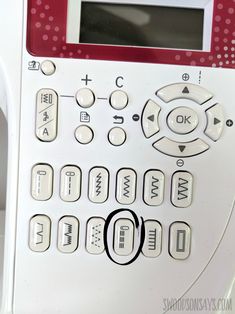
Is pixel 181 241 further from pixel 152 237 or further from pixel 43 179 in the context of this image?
pixel 43 179

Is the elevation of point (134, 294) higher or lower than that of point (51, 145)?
lower

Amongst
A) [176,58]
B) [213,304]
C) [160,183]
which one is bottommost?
[213,304]

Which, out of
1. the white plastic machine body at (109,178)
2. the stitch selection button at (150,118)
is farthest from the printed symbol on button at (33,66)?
the stitch selection button at (150,118)

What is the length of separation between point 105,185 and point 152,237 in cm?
A: 7

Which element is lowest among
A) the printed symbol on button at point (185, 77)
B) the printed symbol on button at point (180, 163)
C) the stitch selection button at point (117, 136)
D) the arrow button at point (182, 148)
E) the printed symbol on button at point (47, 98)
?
the printed symbol on button at point (180, 163)

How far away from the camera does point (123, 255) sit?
45cm

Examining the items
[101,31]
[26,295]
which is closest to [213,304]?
[26,295]

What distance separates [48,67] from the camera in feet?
1.47

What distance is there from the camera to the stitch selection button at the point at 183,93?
45 centimetres

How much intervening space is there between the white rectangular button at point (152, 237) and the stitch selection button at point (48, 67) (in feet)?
0.55

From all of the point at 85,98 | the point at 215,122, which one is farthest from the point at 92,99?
the point at 215,122

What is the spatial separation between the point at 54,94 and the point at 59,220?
12cm

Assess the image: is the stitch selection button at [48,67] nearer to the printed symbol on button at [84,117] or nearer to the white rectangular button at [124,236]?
the printed symbol on button at [84,117]

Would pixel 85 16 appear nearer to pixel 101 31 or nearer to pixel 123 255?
pixel 101 31
